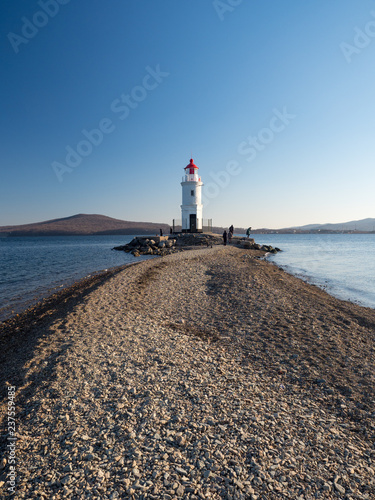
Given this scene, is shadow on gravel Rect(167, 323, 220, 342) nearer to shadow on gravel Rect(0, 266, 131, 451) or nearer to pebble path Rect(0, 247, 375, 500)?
pebble path Rect(0, 247, 375, 500)

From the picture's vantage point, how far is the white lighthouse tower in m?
44.0

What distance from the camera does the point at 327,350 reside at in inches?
308

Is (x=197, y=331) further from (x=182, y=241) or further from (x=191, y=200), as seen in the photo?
(x=191, y=200)

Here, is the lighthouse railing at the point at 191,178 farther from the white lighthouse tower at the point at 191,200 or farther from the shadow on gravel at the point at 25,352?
the shadow on gravel at the point at 25,352

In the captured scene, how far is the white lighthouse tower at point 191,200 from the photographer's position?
44.0 metres

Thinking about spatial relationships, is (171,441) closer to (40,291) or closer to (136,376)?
(136,376)

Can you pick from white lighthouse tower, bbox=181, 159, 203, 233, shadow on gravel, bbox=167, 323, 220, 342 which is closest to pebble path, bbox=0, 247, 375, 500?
shadow on gravel, bbox=167, 323, 220, 342

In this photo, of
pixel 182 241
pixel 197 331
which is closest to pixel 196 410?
pixel 197 331

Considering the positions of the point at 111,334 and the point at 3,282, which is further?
the point at 3,282

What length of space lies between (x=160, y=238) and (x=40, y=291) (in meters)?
28.0

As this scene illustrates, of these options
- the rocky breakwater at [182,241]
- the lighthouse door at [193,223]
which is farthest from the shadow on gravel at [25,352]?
the lighthouse door at [193,223]

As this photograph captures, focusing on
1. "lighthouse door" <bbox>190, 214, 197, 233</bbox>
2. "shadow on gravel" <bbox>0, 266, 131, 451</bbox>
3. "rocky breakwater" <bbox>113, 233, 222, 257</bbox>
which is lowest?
"shadow on gravel" <bbox>0, 266, 131, 451</bbox>

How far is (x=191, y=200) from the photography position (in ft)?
145

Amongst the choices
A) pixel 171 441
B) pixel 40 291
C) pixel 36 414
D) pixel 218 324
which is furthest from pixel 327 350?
pixel 40 291
